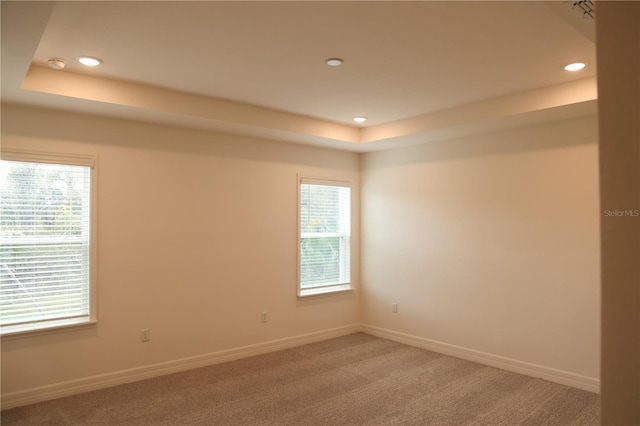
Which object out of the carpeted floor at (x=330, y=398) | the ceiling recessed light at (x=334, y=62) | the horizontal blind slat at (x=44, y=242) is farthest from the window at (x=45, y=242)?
the ceiling recessed light at (x=334, y=62)

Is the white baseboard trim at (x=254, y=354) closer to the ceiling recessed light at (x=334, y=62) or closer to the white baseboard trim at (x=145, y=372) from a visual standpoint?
the white baseboard trim at (x=145, y=372)

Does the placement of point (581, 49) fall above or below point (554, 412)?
above

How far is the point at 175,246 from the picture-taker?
4.30 m

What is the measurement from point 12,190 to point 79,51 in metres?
1.33

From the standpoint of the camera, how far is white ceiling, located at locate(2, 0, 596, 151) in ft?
7.82

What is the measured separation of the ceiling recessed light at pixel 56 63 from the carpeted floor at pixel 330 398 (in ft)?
8.39

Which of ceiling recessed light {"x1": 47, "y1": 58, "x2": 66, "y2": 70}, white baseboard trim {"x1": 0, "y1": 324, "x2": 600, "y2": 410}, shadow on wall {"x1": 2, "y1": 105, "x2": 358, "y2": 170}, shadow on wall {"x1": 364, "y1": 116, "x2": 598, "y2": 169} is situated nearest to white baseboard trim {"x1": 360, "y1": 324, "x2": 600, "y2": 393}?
white baseboard trim {"x1": 0, "y1": 324, "x2": 600, "y2": 410}

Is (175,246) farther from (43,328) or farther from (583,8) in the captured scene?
(583,8)

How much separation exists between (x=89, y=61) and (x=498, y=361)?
4488mm

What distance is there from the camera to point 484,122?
4156 mm

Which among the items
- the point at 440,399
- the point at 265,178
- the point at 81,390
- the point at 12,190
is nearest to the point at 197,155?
the point at 265,178

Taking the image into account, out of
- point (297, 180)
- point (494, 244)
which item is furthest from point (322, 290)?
point (494, 244)

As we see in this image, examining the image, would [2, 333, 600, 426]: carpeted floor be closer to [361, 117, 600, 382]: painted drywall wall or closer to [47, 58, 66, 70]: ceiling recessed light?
[361, 117, 600, 382]: painted drywall wall

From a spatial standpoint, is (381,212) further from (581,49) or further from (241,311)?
(581,49)
